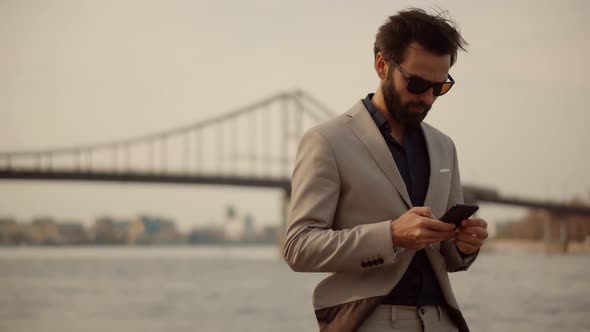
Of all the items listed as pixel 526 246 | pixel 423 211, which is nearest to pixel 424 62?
pixel 423 211

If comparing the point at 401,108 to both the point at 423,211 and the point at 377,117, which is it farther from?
the point at 423,211

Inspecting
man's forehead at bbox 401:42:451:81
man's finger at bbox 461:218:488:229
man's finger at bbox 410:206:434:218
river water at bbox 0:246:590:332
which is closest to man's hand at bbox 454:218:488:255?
man's finger at bbox 461:218:488:229

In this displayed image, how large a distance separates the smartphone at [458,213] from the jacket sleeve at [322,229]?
0.32 ft

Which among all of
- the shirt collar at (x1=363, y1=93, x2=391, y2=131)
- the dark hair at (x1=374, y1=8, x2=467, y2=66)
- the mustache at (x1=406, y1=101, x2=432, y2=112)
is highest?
the dark hair at (x1=374, y1=8, x2=467, y2=66)

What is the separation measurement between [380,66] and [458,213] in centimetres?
30

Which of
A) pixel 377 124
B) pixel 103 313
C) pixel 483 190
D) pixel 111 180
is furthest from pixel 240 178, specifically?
pixel 377 124

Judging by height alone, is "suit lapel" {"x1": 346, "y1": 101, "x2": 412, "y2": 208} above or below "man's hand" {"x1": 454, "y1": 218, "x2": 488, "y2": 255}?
above

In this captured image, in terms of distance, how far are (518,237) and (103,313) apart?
135 feet

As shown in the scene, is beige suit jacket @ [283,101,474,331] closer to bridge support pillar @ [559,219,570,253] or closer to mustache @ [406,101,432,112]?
mustache @ [406,101,432,112]

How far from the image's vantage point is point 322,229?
4.84 ft

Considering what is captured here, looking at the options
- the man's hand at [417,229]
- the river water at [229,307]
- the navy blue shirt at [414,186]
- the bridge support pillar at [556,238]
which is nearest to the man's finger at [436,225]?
the man's hand at [417,229]

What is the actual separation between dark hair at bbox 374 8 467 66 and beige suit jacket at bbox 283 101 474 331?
12 centimetres

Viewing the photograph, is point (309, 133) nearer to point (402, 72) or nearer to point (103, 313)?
point (402, 72)

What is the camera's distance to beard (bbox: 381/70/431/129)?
1.51m
